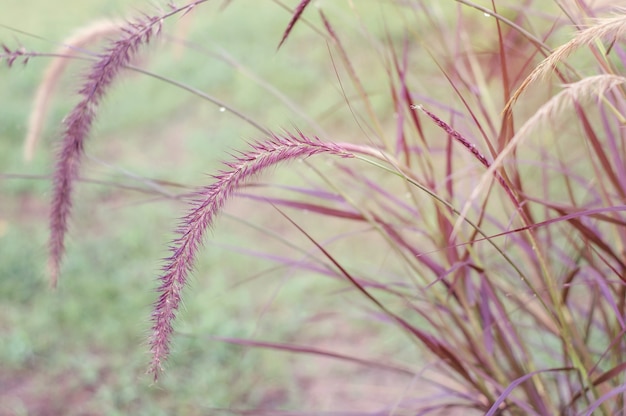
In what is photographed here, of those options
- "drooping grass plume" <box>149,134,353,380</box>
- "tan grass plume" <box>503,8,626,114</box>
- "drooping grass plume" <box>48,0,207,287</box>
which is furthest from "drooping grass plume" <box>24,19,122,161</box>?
"tan grass plume" <box>503,8,626,114</box>

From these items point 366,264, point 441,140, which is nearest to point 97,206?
point 366,264

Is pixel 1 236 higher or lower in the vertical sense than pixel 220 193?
lower

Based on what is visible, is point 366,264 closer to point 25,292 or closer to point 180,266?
point 25,292

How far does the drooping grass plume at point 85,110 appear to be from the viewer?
0.98 metres

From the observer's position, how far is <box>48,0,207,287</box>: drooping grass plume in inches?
38.4

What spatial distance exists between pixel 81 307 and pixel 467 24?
232 centimetres

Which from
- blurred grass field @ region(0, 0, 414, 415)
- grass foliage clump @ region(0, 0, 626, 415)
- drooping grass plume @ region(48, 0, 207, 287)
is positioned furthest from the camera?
blurred grass field @ region(0, 0, 414, 415)

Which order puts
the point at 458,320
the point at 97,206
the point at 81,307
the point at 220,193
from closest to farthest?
the point at 220,193
the point at 458,320
the point at 81,307
the point at 97,206

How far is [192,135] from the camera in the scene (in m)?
3.73

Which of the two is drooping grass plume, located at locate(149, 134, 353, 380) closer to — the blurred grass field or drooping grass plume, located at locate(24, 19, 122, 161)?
the blurred grass field

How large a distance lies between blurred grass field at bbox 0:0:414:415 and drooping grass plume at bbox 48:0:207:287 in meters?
0.11

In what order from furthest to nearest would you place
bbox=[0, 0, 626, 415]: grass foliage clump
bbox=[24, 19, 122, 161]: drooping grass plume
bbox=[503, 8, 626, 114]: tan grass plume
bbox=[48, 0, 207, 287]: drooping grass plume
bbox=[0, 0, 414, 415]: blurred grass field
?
bbox=[0, 0, 414, 415]: blurred grass field, bbox=[24, 19, 122, 161]: drooping grass plume, bbox=[48, 0, 207, 287]: drooping grass plume, bbox=[0, 0, 626, 415]: grass foliage clump, bbox=[503, 8, 626, 114]: tan grass plume

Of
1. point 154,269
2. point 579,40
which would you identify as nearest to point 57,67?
point 154,269

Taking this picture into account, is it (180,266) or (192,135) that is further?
(192,135)
